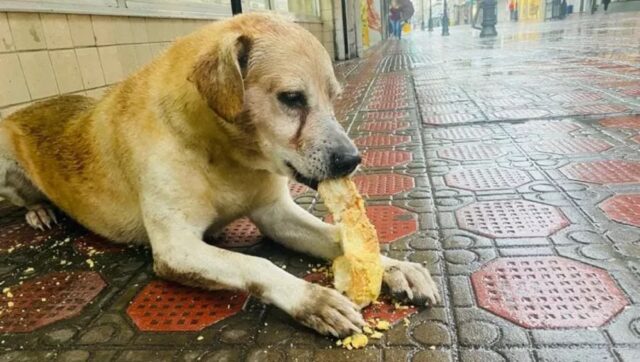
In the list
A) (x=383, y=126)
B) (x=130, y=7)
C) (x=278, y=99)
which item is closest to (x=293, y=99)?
(x=278, y=99)

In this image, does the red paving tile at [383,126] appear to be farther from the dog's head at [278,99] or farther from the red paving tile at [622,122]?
the dog's head at [278,99]

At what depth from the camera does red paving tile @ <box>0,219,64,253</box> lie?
254cm

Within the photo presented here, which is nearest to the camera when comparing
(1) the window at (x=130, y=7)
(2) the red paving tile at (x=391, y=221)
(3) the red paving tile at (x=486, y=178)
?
(2) the red paving tile at (x=391, y=221)

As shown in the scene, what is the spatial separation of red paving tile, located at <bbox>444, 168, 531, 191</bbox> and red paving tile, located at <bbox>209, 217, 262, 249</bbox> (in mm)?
1210

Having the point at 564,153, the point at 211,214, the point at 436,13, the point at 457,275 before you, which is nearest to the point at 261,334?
the point at 211,214

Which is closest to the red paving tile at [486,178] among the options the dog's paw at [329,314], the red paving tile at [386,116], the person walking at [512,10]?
the dog's paw at [329,314]

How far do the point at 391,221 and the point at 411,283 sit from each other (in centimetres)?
72

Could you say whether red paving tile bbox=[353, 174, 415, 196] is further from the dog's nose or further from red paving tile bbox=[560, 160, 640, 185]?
the dog's nose

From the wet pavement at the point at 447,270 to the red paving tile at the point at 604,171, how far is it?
0.03ft

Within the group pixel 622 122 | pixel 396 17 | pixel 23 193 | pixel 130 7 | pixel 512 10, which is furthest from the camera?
pixel 512 10

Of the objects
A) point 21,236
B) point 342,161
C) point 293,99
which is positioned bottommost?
point 21,236

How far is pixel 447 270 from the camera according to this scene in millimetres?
1829

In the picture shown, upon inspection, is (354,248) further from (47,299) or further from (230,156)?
(47,299)

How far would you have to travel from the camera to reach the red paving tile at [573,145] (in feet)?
10.1
